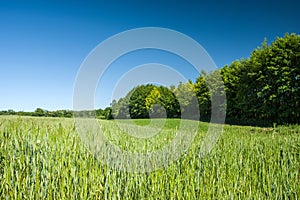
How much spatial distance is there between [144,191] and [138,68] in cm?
420

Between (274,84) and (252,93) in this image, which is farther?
(252,93)

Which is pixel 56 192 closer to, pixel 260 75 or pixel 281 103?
pixel 281 103

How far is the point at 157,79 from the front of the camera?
7059 mm

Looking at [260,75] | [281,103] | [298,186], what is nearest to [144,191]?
[298,186]

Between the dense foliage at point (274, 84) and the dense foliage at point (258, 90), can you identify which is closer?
the dense foliage at point (274, 84)

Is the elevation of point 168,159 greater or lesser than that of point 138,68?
lesser

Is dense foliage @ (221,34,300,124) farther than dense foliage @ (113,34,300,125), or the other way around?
dense foliage @ (113,34,300,125)

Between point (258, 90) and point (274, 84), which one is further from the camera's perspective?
point (258, 90)

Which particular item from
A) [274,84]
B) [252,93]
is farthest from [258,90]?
[274,84]

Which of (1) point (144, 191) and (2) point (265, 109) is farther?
(2) point (265, 109)

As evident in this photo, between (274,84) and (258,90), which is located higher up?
(274,84)

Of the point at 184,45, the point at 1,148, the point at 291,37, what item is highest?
the point at 291,37

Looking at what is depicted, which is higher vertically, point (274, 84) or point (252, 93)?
point (274, 84)

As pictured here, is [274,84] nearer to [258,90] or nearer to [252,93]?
[258,90]
